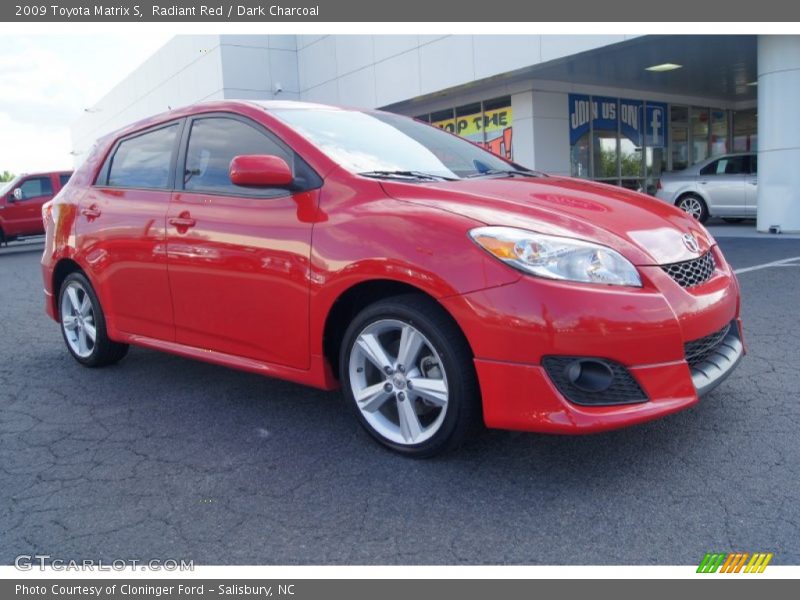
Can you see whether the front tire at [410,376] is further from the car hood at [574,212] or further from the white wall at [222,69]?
the white wall at [222,69]

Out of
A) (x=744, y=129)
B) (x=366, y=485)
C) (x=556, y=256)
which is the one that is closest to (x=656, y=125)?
(x=744, y=129)

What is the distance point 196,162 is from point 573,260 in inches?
91.1

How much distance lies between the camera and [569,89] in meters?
17.0

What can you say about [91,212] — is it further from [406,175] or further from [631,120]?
[631,120]

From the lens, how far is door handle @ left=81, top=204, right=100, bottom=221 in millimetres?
4711

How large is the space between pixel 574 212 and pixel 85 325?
347 centimetres

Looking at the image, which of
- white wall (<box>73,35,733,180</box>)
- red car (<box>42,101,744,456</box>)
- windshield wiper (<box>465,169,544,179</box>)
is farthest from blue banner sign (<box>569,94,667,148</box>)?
red car (<box>42,101,744,456</box>)

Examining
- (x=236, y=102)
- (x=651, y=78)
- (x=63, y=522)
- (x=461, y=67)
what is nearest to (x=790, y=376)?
(x=236, y=102)

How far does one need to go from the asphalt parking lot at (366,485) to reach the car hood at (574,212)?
87cm

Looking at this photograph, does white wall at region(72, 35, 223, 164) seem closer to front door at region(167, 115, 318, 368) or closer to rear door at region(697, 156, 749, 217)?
rear door at region(697, 156, 749, 217)

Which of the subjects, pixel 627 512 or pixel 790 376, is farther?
pixel 790 376

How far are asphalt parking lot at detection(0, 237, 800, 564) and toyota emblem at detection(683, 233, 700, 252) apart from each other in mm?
830
